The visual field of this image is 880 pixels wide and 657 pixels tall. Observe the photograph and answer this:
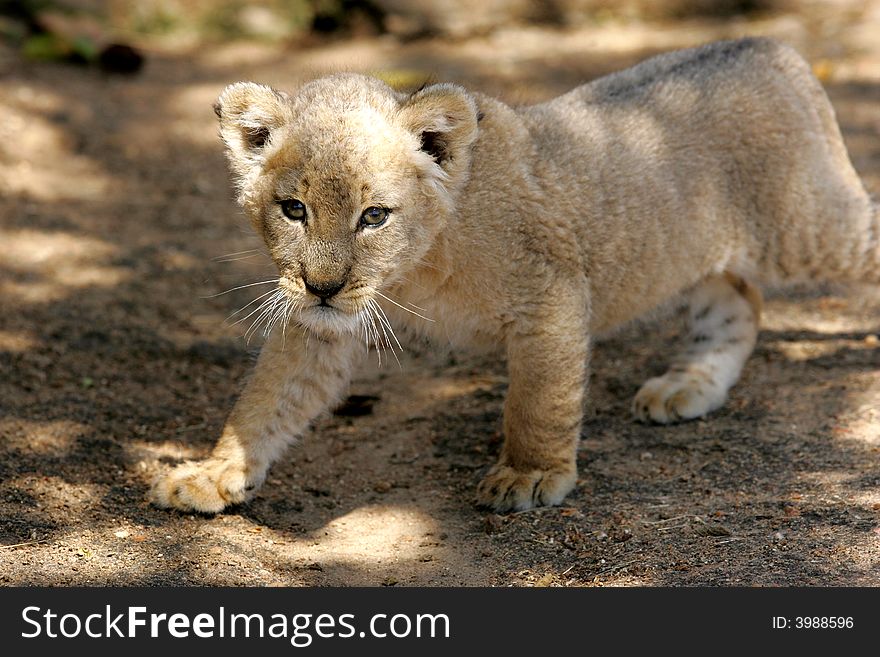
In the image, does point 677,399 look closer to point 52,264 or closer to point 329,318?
point 329,318

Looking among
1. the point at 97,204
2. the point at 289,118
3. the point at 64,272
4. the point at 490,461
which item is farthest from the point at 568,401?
the point at 97,204

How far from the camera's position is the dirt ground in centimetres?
437

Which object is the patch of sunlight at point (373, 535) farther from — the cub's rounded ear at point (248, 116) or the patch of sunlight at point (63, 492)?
the cub's rounded ear at point (248, 116)

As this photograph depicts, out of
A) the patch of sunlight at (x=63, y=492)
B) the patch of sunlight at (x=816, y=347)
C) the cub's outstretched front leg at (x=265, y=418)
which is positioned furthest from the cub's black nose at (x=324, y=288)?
the patch of sunlight at (x=816, y=347)

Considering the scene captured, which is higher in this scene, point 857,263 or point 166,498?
point 857,263

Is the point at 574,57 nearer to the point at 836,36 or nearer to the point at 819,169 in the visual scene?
the point at 836,36

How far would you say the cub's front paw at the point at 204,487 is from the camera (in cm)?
483

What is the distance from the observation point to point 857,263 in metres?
6.05

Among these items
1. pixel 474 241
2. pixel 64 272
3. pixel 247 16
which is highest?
pixel 247 16

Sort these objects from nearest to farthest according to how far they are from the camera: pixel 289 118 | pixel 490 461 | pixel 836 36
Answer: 1. pixel 289 118
2. pixel 490 461
3. pixel 836 36

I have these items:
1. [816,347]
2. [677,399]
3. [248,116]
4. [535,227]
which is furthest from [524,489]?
[816,347]

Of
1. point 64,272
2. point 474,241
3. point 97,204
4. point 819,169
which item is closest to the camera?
point 474,241

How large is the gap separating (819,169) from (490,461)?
2.30m

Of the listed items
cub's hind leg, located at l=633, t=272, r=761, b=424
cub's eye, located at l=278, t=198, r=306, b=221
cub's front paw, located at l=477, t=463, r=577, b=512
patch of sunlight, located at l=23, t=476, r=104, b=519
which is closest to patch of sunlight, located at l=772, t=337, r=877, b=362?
cub's hind leg, located at l=633, t=272, r=761, b=424
